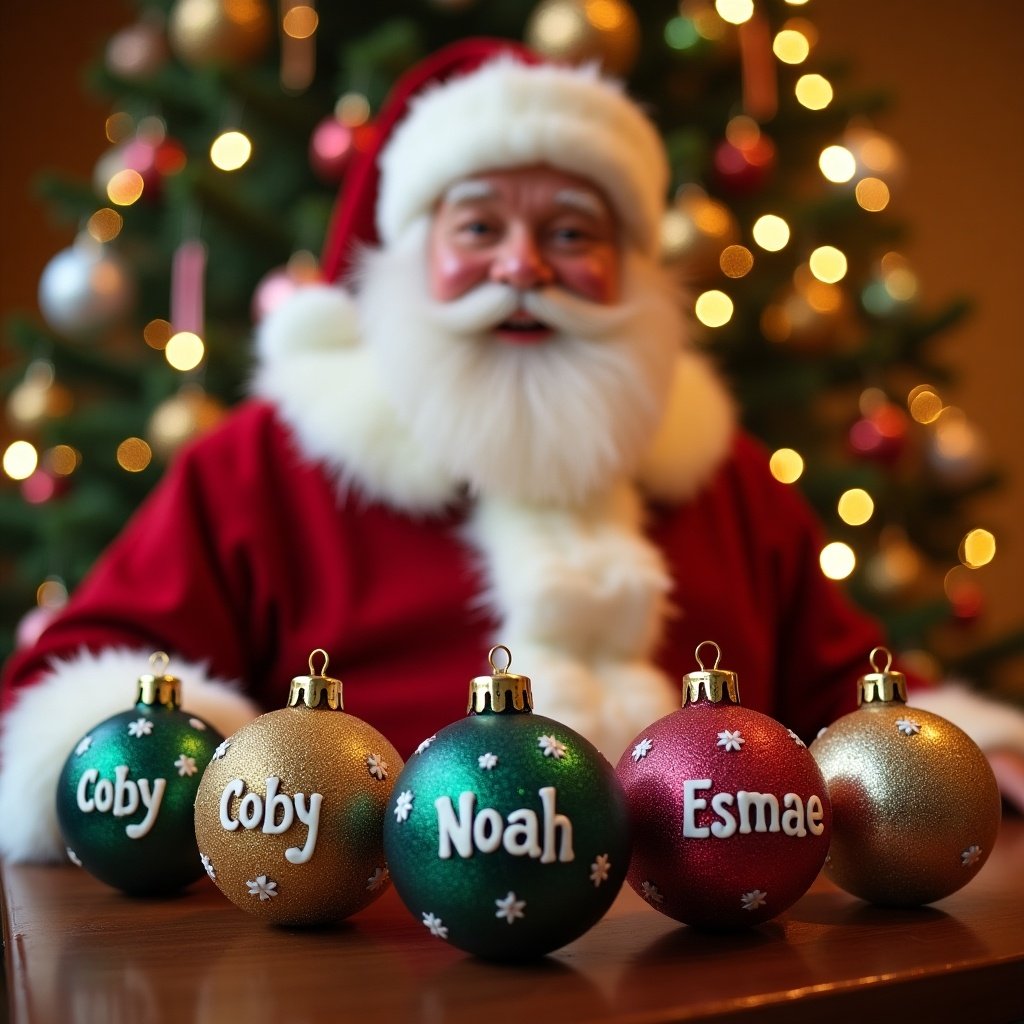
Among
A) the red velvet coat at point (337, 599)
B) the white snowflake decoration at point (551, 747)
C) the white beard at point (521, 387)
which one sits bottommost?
the white snowflake decoration at point (551, 747)

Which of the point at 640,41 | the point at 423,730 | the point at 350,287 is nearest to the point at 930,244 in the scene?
the point at 640,41

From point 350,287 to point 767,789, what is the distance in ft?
3.54

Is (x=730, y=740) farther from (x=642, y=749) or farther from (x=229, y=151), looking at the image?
(x=229, y=151)

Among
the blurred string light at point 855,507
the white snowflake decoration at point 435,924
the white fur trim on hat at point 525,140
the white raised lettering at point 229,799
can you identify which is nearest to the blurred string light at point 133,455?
the white fur trim on hat at point 525,140

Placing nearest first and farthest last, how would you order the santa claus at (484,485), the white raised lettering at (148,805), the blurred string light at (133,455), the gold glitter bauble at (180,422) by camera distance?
the white raised lettering at (148,805) < the santa claus at (484,485) < the gold glitter bauble at (180,422) < the blurred string light at (133,455)

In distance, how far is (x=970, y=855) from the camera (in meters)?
0.65

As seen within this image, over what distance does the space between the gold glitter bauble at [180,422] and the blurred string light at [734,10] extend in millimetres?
1107

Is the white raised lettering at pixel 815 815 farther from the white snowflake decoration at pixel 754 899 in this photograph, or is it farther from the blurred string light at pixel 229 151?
the blurred string light at pixel 229 151

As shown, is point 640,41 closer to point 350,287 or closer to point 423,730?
point 350,287

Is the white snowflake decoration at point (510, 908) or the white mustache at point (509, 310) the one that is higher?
the white mustache at point (509, 310)

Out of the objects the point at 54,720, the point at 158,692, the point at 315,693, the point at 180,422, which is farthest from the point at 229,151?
the point at 315,693

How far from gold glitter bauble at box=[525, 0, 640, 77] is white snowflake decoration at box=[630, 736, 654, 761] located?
141cm

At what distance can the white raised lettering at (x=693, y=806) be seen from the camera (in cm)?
57

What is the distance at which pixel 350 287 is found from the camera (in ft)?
4.96
